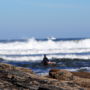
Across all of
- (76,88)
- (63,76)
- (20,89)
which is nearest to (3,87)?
(20,89)

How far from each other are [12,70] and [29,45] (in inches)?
2854

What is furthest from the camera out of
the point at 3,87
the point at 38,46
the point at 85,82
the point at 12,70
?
the point at 38,46

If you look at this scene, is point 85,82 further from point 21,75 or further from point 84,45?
point 84,45

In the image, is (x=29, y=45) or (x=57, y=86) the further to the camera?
(x=29, y=45)

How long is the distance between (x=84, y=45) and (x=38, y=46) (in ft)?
36.4

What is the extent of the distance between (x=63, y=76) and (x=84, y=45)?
7396cm

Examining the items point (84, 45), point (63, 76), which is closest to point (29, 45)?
point (84, 45)

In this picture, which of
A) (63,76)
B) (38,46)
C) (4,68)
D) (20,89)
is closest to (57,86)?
(20,89)

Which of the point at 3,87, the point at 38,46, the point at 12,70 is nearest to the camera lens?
the point at 3,87

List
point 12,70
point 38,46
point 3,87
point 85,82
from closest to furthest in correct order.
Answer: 1. point 3,87
2. point 12,70
3. point 85,82
4. point 38,46

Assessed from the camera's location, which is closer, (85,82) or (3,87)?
(3,87)

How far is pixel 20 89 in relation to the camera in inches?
324

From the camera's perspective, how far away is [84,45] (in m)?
84.4

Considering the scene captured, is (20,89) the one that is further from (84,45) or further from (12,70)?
(84,45)
